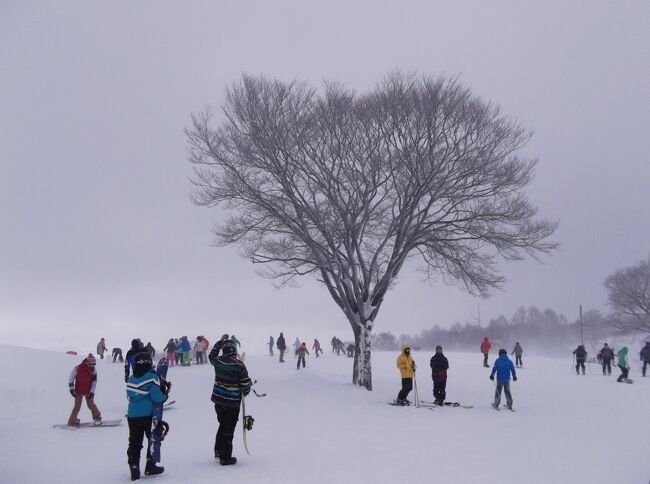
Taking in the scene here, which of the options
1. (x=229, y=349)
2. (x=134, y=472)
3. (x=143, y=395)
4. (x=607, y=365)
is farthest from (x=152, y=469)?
Result: (x=607, y=365)

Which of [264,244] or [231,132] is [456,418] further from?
[231,132]

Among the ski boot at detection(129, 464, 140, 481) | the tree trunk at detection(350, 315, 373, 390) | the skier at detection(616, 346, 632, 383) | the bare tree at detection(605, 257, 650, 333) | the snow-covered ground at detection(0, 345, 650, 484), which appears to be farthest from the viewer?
the bare tree at detection(605, 257, 650, 333)

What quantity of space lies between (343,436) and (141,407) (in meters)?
5.00

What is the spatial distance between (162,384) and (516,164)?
47.9ft

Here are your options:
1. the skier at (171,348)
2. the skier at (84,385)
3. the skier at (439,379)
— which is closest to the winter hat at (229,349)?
the skier at (84,385)

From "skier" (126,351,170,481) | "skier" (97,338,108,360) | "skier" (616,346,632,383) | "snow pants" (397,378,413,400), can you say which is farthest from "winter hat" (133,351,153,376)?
"skier" (97,338,108,360)

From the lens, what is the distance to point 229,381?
855 cm

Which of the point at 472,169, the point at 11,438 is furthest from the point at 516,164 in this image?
the point at 11,438

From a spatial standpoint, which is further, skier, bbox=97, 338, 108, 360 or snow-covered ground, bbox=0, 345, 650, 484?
skier, bbox=97, 338, 108, 360

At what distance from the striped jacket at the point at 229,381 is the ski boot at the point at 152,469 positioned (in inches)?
49.4

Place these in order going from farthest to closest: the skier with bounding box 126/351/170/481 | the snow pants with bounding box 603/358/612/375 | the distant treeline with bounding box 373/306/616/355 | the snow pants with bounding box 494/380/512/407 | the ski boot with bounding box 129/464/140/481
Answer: the distant treeline with bounding box 373/306/616/355 < the snow pants with bounding box 603/358/612/375 < the snow pants with bounding box 494/380/512/407 < the skier with bounding box 126/351/170/481 < the ski boot with bounding box 129/464/140/481

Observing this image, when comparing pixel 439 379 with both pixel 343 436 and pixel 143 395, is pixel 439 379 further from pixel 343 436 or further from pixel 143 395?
pixel 143 395

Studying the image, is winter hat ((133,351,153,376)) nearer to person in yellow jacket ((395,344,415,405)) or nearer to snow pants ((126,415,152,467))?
snow pants ((126,415,152,467))

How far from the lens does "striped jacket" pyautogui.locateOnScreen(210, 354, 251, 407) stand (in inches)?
334
